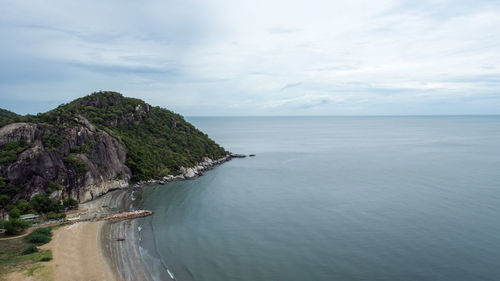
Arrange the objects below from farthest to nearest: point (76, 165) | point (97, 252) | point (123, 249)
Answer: point (76, 165) < point (123, 249) < point (97, 252)

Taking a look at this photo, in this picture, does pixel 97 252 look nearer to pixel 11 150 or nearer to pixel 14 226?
pixel 14 226

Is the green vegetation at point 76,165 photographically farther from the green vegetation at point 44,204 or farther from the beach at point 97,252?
the beach at point 97,252

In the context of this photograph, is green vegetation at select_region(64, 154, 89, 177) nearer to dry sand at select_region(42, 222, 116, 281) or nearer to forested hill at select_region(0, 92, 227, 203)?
forested hill at select_region(0, 92, 227, 203)

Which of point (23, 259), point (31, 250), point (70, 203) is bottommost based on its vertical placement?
point (23, 259)

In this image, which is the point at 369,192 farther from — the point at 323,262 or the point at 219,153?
the point at 219,153

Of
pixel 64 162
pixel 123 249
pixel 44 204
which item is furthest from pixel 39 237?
pixel 64 162

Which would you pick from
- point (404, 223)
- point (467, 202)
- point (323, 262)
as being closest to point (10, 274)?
point (323, 262)

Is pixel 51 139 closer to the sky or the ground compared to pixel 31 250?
closer to the sky

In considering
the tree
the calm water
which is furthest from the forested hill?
the calm water
